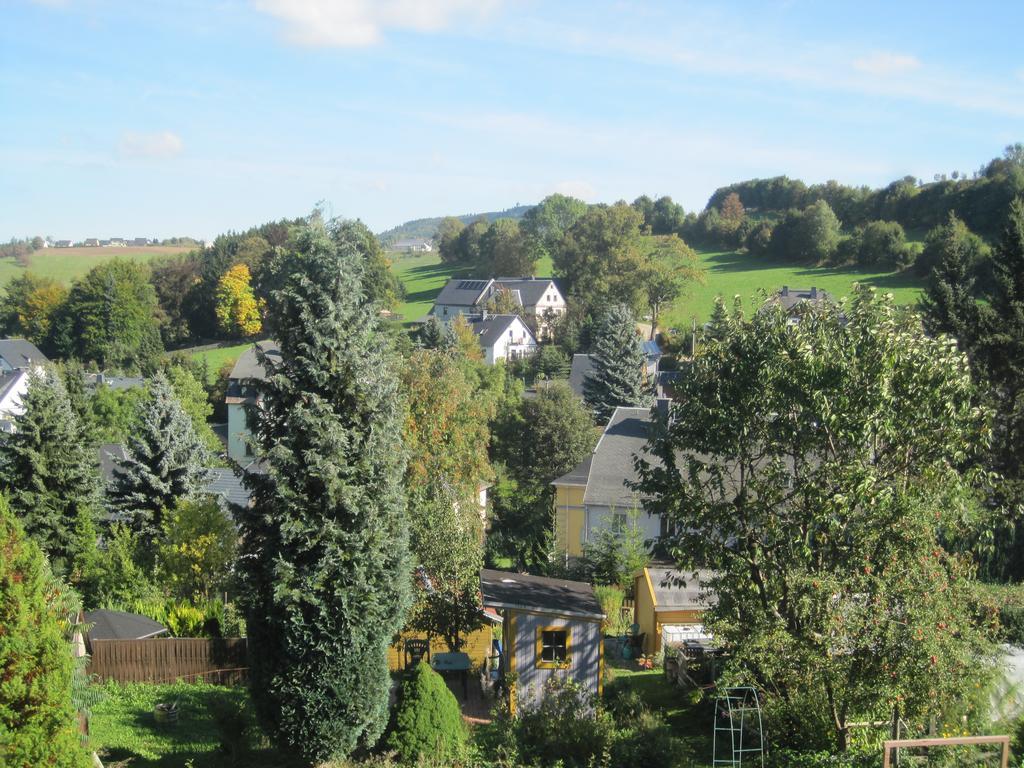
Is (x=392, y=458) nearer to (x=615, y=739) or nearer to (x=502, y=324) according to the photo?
(x=615, y=739)

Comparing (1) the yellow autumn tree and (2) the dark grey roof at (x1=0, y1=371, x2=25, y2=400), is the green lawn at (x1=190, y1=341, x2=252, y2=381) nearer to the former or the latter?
(1) the yellow autumn tree

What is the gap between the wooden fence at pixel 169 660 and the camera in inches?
666

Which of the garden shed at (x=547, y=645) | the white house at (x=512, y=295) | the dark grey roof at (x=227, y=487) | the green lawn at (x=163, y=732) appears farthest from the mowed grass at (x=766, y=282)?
the green lawn at (x=163, y=732)

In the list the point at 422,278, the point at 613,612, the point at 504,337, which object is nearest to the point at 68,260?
the point at 422,278

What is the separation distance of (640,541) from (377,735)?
1478cm

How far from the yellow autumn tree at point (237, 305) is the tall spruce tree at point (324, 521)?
2672 inches

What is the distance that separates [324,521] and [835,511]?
24.0 feet

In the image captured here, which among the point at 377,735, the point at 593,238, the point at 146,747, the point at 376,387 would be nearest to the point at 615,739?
the point at 377,735

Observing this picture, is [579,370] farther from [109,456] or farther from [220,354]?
[220,354]

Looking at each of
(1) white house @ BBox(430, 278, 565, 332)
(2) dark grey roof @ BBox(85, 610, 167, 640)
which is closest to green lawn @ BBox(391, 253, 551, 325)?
(1) white house @ BBox(430, 278, 565, 332)

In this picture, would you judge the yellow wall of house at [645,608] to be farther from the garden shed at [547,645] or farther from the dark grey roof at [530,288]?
the dark grey roof at [530,288]

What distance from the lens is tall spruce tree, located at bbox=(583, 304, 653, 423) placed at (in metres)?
45.8

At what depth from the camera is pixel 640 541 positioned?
25469mm

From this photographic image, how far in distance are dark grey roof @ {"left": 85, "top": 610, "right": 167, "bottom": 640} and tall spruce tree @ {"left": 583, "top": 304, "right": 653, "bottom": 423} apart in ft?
99.4
